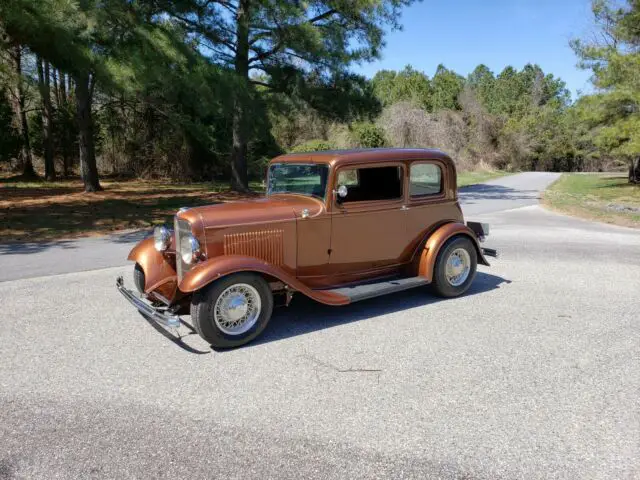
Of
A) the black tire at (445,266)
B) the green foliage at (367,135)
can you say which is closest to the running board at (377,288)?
the black tire at (445,266)

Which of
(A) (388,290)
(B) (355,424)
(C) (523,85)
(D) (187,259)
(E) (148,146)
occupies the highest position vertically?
(C) (523,85)

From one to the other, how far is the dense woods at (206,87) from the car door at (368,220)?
27.3ft

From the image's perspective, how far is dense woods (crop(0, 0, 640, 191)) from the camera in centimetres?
1133

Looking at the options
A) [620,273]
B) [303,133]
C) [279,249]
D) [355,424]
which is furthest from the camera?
[303,133]

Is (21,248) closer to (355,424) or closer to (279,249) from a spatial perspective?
(279,249)

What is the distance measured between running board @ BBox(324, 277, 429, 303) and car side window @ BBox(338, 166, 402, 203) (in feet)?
3.01

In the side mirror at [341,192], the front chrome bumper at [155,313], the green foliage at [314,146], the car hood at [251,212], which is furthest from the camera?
the green foliage at [314,146]

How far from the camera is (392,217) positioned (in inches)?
208

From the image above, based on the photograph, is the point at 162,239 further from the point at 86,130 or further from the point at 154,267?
the point at 86,130

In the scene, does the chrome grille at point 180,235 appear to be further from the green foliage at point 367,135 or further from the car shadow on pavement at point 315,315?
the green foliage at point 367,135

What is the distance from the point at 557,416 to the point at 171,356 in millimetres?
2937

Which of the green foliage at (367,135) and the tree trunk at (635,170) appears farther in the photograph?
the tree trunk at (635,170)

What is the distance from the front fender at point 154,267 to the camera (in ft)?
15.7

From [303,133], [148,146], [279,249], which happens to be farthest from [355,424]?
[303,133]
